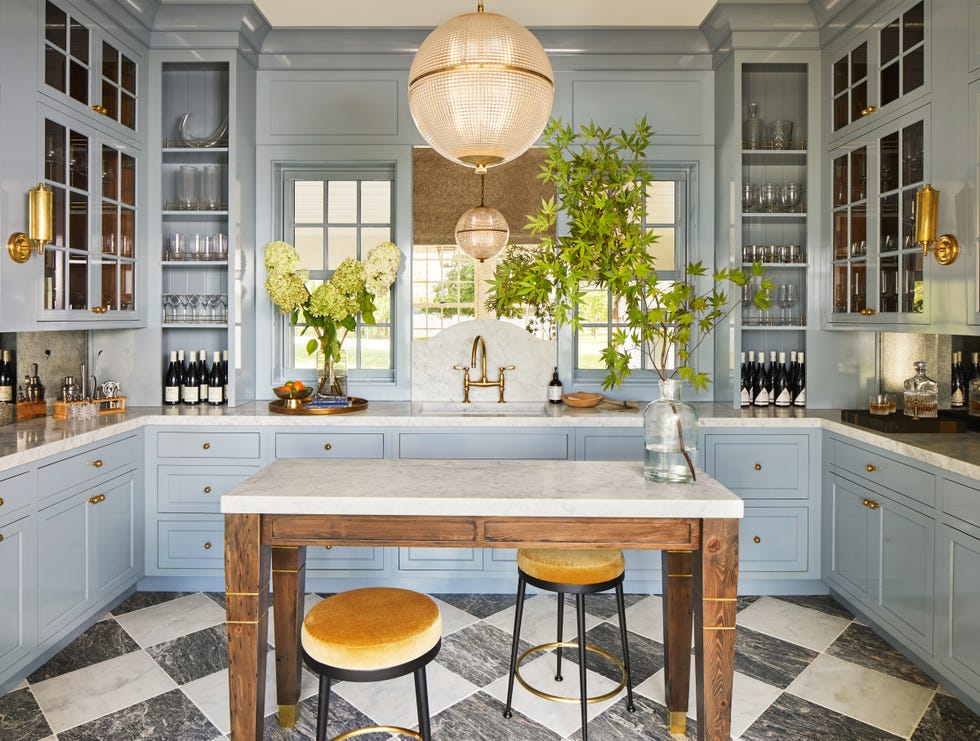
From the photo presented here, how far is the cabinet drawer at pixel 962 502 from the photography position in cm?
252

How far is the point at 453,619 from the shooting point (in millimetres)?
3443

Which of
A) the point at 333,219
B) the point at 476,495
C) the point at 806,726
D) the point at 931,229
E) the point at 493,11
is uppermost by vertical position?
the point at 493,11

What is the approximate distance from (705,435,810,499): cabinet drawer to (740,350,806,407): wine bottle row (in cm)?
46

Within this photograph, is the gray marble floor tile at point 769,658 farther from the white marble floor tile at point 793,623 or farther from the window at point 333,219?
the window at point 333,219

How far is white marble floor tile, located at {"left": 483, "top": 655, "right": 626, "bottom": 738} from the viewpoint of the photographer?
101 inches

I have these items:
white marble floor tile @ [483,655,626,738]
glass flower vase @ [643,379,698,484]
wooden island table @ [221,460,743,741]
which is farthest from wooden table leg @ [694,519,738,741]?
white marble floor tile @ [483,655,626,738]

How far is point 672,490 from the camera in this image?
2113mm

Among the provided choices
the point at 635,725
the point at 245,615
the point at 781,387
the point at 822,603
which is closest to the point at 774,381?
the point at 781,387

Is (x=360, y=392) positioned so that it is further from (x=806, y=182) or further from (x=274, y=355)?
(x=806, y=182)

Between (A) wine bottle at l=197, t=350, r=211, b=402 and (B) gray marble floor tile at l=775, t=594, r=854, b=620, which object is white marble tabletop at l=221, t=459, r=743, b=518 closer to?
(B) gray marble floor tile at l=775, t=594, r=854, b=620

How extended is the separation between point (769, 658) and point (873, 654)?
48cm

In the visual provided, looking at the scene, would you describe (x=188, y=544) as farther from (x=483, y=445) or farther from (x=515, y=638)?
(x=515, y=638)

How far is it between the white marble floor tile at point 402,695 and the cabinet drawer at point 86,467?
4.78 ft

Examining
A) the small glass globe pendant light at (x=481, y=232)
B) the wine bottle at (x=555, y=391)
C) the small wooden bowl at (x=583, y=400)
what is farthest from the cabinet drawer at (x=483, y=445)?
the small glass globe pendant light at (x=481, y=232)
